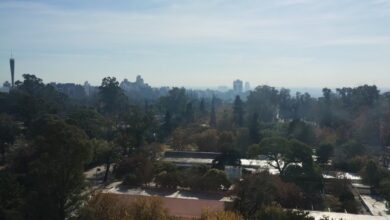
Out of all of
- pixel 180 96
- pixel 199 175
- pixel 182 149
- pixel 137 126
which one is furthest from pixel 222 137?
pixel 180 96

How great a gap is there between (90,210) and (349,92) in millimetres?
34874

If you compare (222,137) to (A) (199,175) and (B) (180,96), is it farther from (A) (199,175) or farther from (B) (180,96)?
(B) (180,96)

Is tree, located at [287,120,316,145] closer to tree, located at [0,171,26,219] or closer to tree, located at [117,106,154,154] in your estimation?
tree, located at [117,106,154,154]

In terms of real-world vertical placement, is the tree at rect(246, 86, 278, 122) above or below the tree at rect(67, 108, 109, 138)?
above

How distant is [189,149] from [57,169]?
15.3 meters

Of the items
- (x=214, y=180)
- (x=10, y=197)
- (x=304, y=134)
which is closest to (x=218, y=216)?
(x=10, y=197)

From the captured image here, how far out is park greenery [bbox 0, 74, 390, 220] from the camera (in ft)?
33.3

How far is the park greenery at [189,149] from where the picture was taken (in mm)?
10164

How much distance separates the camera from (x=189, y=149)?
24984 millimetres

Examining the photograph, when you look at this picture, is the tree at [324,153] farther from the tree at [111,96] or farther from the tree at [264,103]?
the tree at [111,96]

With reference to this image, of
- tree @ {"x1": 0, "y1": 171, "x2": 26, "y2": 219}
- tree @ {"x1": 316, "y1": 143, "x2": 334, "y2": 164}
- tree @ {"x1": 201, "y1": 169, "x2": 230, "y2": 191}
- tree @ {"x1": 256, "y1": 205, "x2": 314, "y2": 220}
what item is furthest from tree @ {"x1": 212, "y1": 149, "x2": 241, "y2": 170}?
tree @ {"x1": 0, "y1": 171, "x2": 26, "y2": 219}

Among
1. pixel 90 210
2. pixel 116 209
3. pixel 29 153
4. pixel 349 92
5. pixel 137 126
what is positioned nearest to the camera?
pixel 90 210

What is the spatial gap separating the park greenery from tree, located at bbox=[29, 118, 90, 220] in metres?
0.02

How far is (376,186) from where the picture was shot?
55.7 feet
